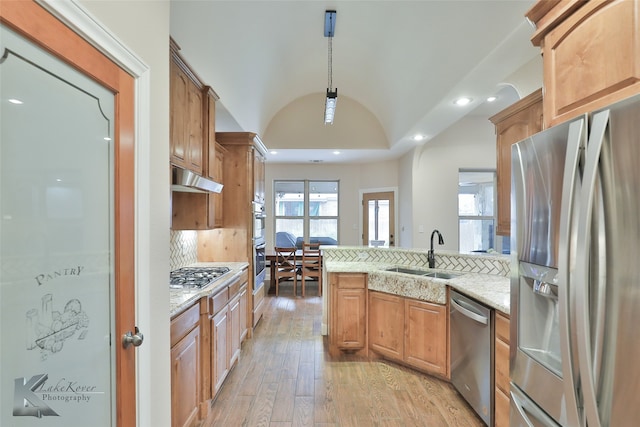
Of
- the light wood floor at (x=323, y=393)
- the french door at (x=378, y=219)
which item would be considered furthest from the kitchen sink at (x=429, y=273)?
the french door at (x=378, y=219)

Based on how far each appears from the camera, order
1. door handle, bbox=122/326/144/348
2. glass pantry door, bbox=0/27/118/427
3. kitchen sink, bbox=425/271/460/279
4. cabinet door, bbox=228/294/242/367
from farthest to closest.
A: 1. kitchen sink, bbox=425/271/460/279
2. cabinet door, bbox=228/294/242/367
3. door handle, bbox=122/326/144/348
4. glass pantry door, bbox=0/27/118/427

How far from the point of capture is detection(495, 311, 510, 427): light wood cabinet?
171 centimetres

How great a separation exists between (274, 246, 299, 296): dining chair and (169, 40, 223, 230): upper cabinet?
8.22 feet

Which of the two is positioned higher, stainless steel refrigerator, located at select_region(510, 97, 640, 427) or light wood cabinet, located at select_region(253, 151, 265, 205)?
light wood cabinet, located at select_region(253, 151, 265, 205)

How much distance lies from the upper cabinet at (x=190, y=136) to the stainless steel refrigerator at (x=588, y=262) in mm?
2049

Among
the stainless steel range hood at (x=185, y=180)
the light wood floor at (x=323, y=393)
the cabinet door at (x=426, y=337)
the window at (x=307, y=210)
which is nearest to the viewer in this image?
the stainless steel range hood at (x=185, y=180)

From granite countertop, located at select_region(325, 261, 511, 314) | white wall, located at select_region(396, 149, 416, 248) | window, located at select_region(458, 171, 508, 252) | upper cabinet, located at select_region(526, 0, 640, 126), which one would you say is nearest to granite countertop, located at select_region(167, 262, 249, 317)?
granite countertop, located at select_region(325, 261, 511, 314)

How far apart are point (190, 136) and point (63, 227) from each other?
152cm

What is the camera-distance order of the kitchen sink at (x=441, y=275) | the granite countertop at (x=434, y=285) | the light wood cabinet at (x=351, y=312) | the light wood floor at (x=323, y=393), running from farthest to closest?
the light wood cabinet at (x=351, y=312), the kitchen sink at (x=441, y=275), the light wood floor at (x=323, y=393), the granite countertop at (x=434, y=285)

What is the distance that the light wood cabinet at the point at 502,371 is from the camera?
1.71m

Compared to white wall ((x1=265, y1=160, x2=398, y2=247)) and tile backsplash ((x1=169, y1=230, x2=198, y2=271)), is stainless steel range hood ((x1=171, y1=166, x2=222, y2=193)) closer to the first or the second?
tile backsplash ((x1=169, y1=230, x2=198, y2=271))
